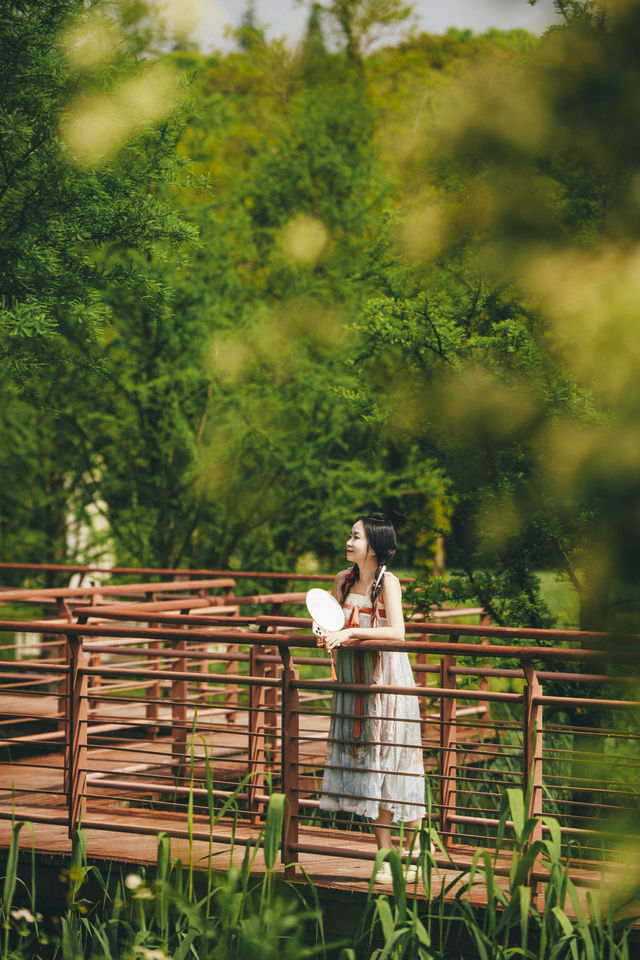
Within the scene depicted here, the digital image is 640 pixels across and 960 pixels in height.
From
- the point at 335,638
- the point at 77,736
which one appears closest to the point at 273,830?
the point at 335,638

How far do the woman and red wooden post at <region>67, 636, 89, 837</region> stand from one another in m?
1.28

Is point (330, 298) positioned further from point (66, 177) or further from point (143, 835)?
point (143, 835)

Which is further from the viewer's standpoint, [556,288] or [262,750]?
[262,750]

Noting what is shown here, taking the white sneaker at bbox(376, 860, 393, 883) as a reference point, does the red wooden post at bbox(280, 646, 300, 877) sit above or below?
above

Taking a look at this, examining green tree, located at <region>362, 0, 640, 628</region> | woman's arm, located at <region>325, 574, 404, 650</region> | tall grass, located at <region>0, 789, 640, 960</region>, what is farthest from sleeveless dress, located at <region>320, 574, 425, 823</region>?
green tree, located at <region>362, 0, 640, 628</region>

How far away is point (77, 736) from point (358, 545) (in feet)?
5.92

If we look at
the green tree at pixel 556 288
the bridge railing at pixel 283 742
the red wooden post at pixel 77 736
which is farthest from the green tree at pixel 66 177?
the green tree at pixel 556 288

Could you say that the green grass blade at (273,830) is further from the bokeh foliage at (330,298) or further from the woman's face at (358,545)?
the woman's face at (358,545)

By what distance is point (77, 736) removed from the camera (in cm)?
571

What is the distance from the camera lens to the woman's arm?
16.0 feet

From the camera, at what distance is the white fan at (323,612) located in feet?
15.8

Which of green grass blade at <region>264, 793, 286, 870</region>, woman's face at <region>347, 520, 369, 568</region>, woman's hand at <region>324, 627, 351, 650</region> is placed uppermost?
woman's face at <region>347, 520, 369, 568</region>

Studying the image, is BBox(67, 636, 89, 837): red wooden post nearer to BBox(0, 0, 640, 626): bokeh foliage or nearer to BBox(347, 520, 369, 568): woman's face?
BBox(347, 520, 369, 568): woman's face

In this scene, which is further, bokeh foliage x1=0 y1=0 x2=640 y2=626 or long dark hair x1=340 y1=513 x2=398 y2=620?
long dark hair x1=340 y1=513 x2=398 y2=620
